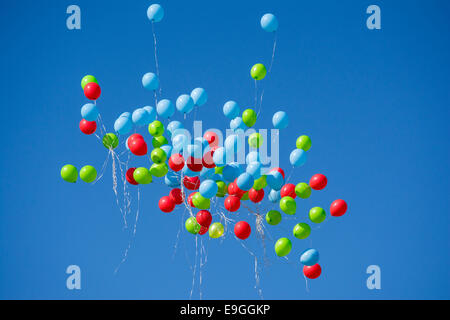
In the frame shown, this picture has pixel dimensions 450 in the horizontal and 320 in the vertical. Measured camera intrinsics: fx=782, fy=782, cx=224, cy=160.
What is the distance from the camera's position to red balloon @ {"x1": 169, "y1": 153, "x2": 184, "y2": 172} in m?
7.38

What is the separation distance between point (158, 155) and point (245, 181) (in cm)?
87

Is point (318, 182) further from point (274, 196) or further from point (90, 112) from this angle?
point (90, 112)

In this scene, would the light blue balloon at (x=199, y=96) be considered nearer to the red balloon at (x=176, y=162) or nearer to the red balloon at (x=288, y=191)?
the red balloon at (x=176, y=162)

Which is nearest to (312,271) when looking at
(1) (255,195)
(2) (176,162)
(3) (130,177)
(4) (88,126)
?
(1) (255,195)

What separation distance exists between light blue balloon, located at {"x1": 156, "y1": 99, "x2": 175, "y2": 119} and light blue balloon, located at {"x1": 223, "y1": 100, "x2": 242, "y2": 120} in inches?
24.7

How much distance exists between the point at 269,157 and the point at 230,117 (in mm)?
601

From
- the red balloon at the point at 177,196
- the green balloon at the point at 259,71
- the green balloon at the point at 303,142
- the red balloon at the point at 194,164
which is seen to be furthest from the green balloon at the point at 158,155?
the green balloon at the point at 303,142

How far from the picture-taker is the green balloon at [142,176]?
7.55 m

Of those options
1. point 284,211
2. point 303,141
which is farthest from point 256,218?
point 303,141

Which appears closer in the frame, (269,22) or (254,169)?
(254,169)

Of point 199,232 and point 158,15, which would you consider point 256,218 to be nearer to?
point 199,232

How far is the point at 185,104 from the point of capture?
7652 mm

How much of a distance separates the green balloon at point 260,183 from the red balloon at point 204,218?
53 centimetres

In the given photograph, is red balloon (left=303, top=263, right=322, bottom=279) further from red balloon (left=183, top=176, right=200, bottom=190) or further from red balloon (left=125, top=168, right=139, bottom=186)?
red balloon (left=125, top=168, right=139, bottom=186)
